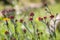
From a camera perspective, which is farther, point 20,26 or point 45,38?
point 20,26

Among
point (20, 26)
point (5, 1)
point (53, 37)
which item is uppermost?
point (53, 37)

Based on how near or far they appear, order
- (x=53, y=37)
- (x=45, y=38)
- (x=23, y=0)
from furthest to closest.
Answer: (x=23, y=0) < (x=45, y=38) < (x=53, y=37)

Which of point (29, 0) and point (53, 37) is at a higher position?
point (53, 37)

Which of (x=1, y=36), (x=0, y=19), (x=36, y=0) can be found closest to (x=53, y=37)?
(x=1, y=36)

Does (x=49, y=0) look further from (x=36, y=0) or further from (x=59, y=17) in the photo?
(x=59, y=17)

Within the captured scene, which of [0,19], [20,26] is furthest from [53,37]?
[0,19]

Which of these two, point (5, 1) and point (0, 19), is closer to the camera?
point (0, 19)

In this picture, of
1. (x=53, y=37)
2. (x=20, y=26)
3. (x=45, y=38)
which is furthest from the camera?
(x=20, y=26)

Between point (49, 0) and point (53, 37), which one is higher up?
point (53, 37)

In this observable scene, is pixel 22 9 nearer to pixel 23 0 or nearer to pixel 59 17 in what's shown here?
pixel 23 0
